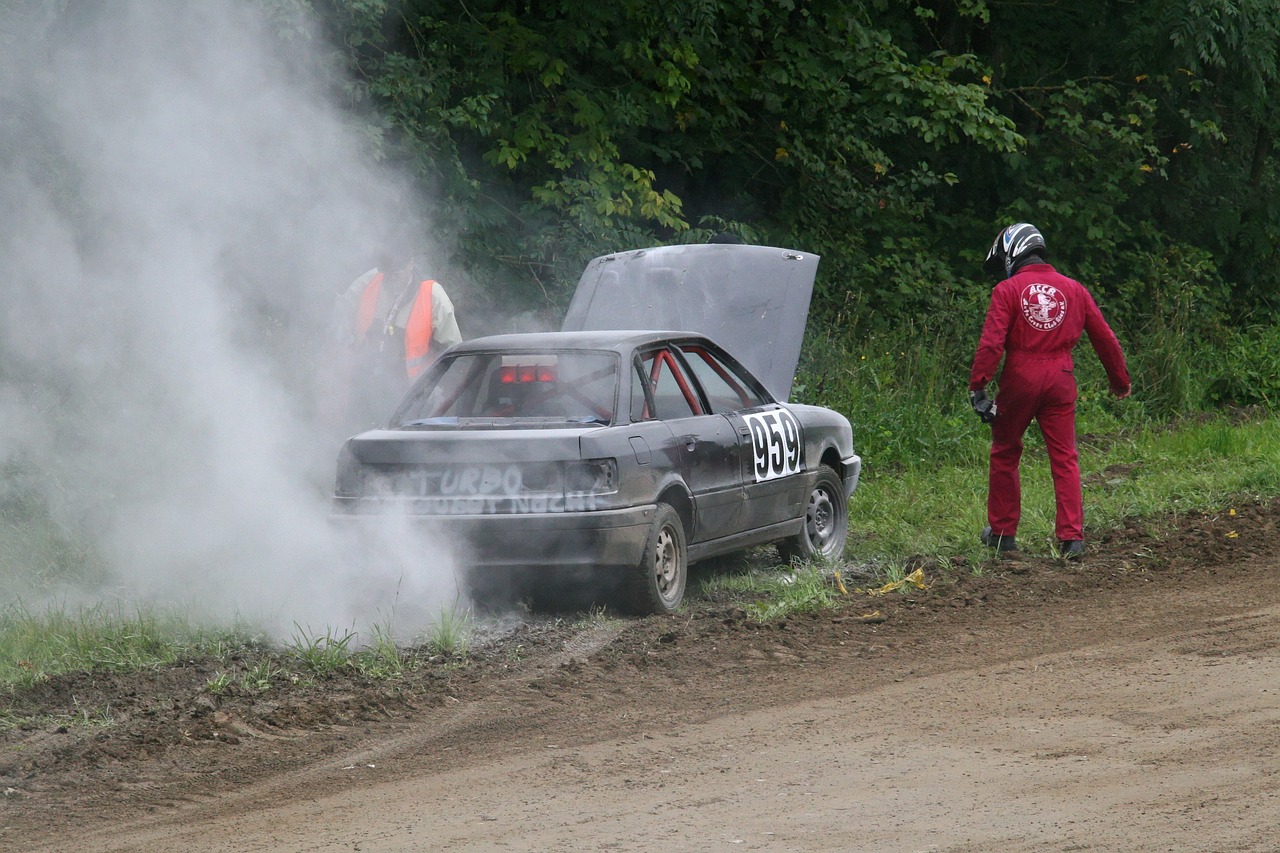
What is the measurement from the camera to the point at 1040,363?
8961 mm

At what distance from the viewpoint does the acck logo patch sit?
8.90 m

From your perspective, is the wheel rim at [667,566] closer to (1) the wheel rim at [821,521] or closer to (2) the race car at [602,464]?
(2) the race car at [602,464]

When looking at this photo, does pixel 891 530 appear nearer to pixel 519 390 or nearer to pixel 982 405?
pixel 982 405

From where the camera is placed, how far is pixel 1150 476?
11.8 meters

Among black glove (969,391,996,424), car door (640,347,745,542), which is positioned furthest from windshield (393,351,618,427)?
black glove (969,391,996,424)

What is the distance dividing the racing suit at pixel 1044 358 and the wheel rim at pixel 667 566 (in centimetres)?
231

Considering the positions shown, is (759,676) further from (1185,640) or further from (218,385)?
(218,385)

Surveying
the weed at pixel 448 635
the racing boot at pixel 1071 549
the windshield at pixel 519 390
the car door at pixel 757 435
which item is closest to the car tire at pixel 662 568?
the windshield at pixel 519 390

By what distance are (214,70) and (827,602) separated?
5.57 m

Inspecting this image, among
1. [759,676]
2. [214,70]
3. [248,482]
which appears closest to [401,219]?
[214,70]

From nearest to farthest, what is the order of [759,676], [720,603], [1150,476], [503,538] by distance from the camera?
1. [759,676]
2. [503,538]
3. [720,603]
4. [1150,476]

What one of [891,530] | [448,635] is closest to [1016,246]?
[891,530]

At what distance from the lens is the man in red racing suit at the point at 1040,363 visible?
8.92m

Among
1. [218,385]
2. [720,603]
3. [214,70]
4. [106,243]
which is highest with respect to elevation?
[214,70]
